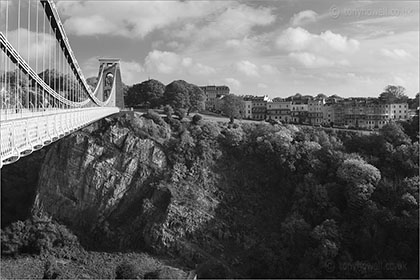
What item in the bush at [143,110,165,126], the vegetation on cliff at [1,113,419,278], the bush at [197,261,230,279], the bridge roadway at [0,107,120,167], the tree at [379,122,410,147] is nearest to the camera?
the bridge roadway at [0,107,120,167]

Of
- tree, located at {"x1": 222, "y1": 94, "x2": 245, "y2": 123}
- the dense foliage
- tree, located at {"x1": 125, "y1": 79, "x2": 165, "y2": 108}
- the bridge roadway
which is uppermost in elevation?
tree, located at {"x1": 125, "y1": 79, "x2": 165, "y2": 108}

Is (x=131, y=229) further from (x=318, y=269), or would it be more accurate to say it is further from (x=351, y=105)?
(x=351, y=105)

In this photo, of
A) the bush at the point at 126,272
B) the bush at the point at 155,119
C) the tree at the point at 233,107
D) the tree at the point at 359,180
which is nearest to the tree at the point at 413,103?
the tree at the point at 233,107

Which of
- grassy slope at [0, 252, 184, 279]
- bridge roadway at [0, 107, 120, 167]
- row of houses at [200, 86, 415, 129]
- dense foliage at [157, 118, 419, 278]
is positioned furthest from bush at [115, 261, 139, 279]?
row of houses at [200, 86, 415, 129]

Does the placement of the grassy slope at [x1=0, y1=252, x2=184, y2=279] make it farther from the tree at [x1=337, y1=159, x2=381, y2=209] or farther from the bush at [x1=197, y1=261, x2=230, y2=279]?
the tree at [x1=337, y1=159, x2=381, y2=209]

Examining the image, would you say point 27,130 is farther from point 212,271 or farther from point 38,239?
point 38,239

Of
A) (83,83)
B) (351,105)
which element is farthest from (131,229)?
(351,105)

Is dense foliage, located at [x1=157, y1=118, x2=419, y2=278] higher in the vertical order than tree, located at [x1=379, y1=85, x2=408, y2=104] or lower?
lower

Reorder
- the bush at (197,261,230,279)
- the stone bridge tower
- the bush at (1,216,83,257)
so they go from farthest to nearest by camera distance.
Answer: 1. the stone bridge tower
2. the bush at (1,216,83,257)
3. the bush at (197,261,230,279)
